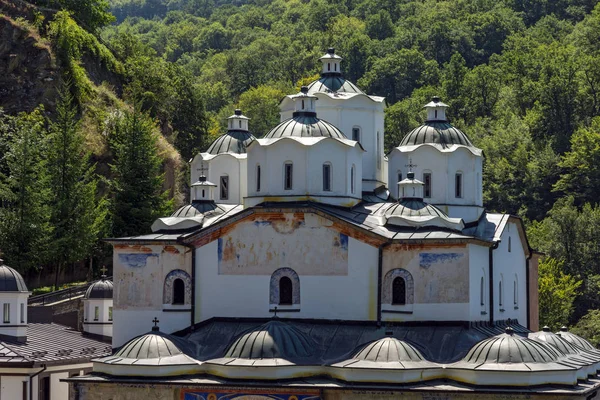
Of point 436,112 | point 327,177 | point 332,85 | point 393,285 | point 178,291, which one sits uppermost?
point 332,85

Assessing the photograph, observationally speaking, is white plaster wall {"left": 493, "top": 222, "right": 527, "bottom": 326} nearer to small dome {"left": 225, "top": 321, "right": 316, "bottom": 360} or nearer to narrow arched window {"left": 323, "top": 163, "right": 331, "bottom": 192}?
narrow arched window {"left": 323, "top": 163, "right": 331, "bottom": 192}

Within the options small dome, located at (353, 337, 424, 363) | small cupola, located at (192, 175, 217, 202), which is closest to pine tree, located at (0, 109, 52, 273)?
small cupola, located at (192, 175, 217, 202)

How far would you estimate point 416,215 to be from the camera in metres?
47.3

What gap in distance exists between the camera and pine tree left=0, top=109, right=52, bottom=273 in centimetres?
6097

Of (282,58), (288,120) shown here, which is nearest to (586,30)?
(282,58)

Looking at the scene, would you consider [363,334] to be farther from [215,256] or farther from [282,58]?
[282,58]

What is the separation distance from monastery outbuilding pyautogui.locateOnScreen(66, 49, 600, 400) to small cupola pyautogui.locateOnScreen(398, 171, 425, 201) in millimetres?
49

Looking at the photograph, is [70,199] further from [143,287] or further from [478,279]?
[478,279]

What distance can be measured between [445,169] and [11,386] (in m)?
17.5

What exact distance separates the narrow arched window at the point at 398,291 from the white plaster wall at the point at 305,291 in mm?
636

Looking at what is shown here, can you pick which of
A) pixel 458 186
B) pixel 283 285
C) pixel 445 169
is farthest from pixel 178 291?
pixel 458 186

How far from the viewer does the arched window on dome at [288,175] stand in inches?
1909

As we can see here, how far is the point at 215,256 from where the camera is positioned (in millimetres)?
48438

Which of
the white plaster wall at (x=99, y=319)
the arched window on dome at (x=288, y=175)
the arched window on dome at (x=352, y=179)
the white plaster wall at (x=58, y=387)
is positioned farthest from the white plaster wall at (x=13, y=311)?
the arched window on dome at (x=352, y=179)
